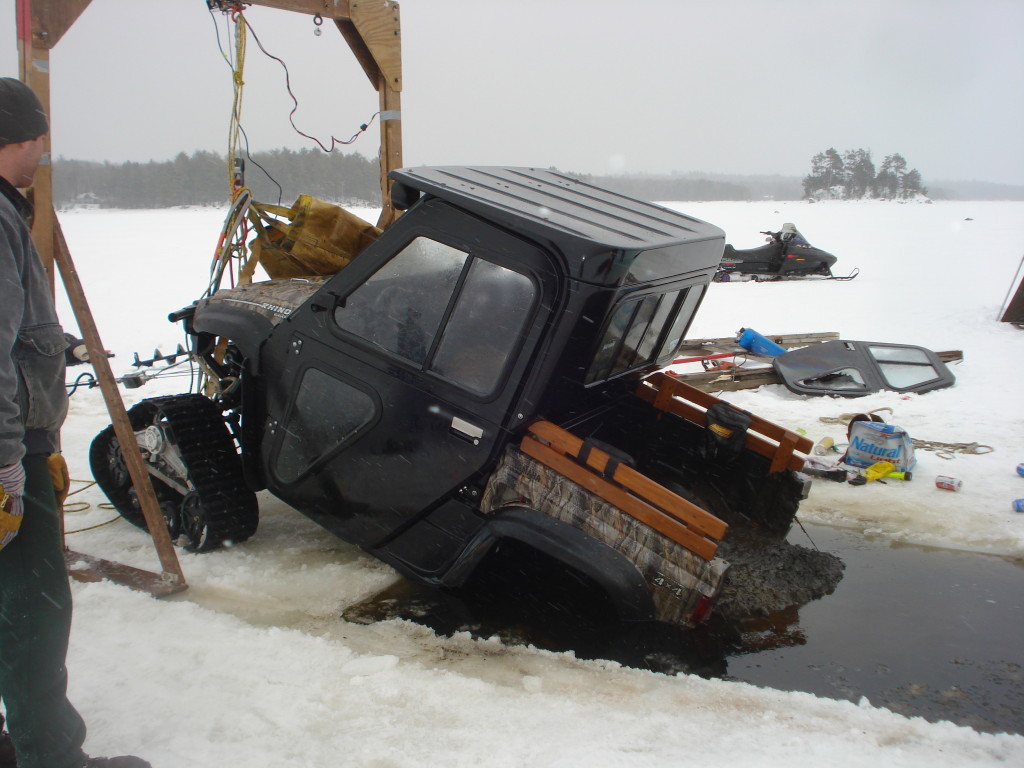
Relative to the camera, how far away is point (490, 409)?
308 centimetres

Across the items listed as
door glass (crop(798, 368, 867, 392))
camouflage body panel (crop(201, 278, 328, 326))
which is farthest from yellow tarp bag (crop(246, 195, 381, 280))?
door glass (crop(798, 368, 867, 392))

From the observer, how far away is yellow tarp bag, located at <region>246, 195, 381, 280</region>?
4211 mm

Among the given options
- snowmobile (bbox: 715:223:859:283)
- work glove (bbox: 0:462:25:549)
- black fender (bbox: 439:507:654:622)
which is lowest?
snowmobile (bbox: 715:223:859:283)

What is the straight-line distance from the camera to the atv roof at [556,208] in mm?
2857

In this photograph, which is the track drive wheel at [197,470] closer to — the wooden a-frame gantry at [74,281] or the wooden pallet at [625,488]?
the wooden a-frame gantry at [74,281]

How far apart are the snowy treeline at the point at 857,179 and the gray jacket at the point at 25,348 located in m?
84.2

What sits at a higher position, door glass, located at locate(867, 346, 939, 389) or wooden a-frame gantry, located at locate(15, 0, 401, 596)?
wooden a-frame gantry, located at locate(15, 0, 401, 596)

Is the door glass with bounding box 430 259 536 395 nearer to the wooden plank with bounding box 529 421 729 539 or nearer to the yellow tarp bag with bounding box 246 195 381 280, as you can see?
the wooden plank with bounding box 529 421 729 539

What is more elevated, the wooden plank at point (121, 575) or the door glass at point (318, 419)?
the door glass at point (318, 419)

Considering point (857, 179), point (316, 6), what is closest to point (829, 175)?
point (857, 179)

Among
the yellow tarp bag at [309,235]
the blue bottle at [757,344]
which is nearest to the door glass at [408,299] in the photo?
the yellow tarp bag at [309,235]

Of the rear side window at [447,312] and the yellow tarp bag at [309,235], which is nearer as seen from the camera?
the rear side window at [447,312]

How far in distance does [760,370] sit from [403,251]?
5.51 m

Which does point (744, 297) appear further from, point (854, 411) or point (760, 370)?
point (854, 411)
